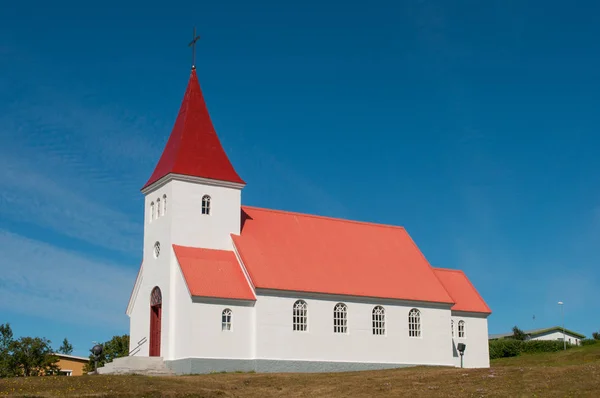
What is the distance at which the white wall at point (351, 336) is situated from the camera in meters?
41.5

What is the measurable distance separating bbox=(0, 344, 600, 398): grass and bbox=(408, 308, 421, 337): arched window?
10226mm

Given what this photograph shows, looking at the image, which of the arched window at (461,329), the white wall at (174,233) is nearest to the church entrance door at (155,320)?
the white wall at (174,233)

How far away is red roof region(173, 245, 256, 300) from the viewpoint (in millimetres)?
40094

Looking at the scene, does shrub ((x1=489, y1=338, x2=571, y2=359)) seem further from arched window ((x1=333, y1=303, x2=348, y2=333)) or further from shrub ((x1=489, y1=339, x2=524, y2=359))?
arched window ((x1=333, y1=303, x2=348, y2=333))

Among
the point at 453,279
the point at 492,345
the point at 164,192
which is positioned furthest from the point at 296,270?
the point at 492,345

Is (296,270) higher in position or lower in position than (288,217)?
lower

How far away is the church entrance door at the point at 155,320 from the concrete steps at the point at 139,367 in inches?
109

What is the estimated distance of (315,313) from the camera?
4309 centimetres

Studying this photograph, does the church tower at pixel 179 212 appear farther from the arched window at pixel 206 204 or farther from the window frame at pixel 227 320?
the window frame at pixel 227 320

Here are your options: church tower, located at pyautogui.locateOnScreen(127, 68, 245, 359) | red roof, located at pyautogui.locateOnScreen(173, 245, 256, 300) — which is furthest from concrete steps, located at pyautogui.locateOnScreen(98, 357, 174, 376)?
red roof, located at pyautogui.locateOnScreen(173, 245, 256, 300)

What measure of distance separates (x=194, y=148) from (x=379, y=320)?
563 inches

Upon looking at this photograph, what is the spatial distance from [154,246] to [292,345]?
9.59 meters

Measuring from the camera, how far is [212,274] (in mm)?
41219

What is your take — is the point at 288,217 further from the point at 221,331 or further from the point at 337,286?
the point at 221,331
